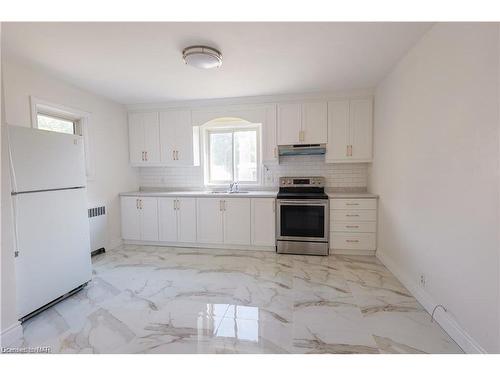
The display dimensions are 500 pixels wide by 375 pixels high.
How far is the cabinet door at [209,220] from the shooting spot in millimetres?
3725

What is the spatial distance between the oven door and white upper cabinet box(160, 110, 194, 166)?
181 centimetres

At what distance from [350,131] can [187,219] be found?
2.91 metres

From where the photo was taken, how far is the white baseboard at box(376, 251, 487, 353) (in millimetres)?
1536

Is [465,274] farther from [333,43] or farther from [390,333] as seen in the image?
[333,43]

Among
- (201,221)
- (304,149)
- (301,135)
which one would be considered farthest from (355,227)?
(201,221)

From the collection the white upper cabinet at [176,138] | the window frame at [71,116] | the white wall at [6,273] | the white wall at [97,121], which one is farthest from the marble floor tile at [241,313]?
the white upper cabinet at [176,138]

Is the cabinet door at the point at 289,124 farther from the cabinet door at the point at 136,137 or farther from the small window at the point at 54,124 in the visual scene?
the small window at the point at 54,124

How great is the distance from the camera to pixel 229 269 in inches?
118

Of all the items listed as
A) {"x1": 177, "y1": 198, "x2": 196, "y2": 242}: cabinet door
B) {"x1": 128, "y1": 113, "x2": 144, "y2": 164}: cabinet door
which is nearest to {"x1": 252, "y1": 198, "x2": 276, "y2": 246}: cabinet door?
{"x1": 177, "y1": 198, "x2": 196, "y2": 242}: cabinet door

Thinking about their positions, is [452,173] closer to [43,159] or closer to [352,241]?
[352,241]

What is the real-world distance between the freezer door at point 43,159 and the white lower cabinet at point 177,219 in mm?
1470

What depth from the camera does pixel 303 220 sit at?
3480mm
